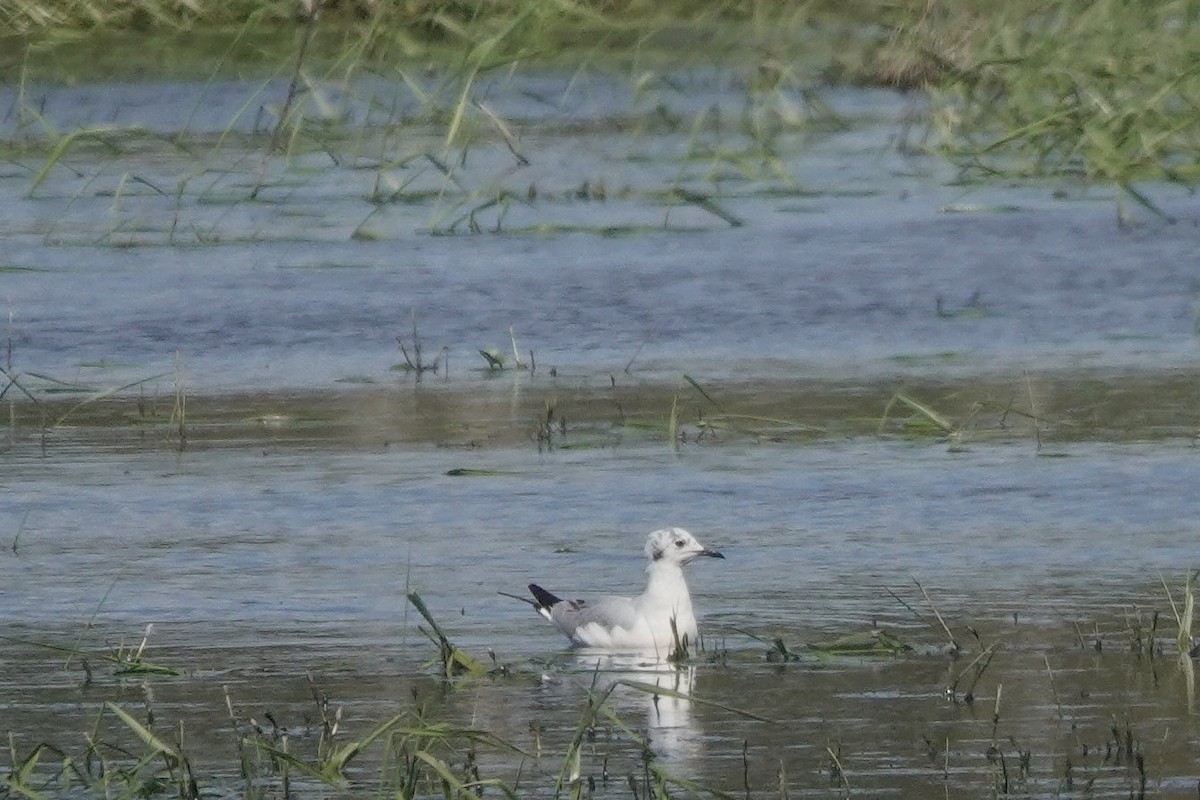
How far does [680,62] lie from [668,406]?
936 cm

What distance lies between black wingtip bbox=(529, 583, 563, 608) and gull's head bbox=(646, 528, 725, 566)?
0.25 metres

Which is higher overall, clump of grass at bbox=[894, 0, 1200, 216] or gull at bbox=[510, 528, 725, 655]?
clump of grass at bbox=[894, 0, 1200, 216]

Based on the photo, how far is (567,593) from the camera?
281 inches

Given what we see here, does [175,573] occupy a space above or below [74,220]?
below

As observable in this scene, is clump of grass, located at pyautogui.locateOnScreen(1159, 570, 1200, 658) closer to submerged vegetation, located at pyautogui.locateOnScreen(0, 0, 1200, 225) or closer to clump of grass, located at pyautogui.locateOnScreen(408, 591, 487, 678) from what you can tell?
clump of grass, located at pyautogui.locateOnScreen(408, 591, 487, 678)

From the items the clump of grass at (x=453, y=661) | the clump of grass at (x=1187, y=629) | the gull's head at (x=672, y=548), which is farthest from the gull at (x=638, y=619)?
the clump of grass at (x=1187, y=629)

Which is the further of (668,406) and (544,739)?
(668,406)

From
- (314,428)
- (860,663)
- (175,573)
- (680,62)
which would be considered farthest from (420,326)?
(680,62)

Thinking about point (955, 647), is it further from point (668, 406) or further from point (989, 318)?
point (989, 318)

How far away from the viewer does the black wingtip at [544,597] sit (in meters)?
6.81

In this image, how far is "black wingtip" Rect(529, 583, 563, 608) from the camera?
6.81 metres

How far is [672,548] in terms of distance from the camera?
22.4 feet

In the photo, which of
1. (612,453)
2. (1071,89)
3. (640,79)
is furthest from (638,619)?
(640,79)

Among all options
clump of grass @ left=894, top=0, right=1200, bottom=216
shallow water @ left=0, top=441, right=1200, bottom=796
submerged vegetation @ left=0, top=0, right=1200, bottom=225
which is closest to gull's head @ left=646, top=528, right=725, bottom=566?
shallow water @ left=0, top=441, right=1200, bottom=796
